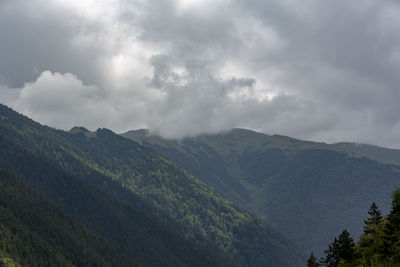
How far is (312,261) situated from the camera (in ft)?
275

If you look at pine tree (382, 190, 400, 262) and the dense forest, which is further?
the dense forest

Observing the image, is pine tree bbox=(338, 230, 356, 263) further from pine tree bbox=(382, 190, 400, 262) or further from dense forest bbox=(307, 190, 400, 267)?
pine tree bbox=(382, 190, 400, 262)

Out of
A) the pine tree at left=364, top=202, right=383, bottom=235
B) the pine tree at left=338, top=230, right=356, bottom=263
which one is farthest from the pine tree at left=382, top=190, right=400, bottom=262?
the pine tree at left=338, top=230, right=356, bottom=263

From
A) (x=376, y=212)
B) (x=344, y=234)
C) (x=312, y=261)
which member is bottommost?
(x=312, y=261)

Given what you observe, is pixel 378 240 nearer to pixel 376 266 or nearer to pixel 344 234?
pixel 344 234

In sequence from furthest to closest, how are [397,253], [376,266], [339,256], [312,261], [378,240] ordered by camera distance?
[312,261]
[339,256]
[378,240]
[397,253]
[376,266]

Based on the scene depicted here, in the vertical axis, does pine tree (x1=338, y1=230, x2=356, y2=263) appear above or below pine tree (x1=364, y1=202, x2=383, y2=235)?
below

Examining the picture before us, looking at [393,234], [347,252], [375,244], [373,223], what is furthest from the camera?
[373,223]

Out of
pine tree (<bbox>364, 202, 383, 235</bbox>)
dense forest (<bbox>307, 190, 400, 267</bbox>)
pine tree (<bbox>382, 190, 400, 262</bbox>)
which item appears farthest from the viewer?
pine tree (<bbox>364, 202, 383, 235</bbox>)

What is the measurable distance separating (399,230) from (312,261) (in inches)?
1189

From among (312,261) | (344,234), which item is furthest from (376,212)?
(312,261)

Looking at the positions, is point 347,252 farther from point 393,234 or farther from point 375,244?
point 393,234

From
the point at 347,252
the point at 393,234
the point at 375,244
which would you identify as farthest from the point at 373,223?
the point at 393,234

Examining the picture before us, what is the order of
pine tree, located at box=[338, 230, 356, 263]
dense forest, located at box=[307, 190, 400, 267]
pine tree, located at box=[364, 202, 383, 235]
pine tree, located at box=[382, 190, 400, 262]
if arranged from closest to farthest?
pine tree, located at box=[382, 190, 400, 262] → dense forest, located at box=[307, 190, 400, 267] → pine tree, located at box=[338, 230, 356, 263] → pine tree, located at box=[364, 202, 383, 235]
